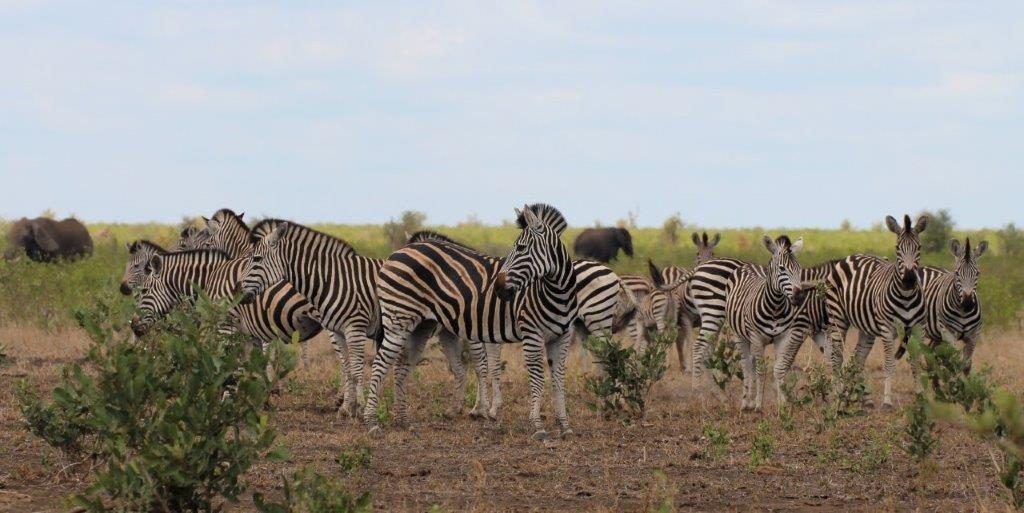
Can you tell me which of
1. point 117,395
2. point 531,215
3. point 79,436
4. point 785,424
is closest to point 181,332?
point 117,395

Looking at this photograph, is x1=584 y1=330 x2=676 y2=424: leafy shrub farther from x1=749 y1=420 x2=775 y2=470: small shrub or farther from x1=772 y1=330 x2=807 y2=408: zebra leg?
x1=749 y1=420 x2=775 y2=470: small shrub

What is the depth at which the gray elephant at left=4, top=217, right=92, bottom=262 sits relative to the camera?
33.7 meters

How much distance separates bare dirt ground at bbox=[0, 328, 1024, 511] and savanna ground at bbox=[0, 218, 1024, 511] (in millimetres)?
18

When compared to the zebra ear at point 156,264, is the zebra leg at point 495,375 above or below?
below

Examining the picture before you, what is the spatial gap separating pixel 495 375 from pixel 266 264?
2561 mm

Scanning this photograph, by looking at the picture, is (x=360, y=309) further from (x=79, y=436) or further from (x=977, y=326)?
(x=977, y=326)

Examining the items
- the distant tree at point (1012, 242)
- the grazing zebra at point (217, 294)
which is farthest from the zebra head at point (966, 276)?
the distant tree at point (1012, 242)

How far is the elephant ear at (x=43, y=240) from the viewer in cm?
3384

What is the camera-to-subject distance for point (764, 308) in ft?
42.9

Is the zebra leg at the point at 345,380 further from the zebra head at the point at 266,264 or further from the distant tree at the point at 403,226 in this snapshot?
the distant tree at the point at 403,226

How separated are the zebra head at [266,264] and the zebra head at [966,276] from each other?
676 cm

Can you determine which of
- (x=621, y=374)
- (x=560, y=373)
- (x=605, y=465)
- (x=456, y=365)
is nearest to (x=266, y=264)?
(x=456, y=365)

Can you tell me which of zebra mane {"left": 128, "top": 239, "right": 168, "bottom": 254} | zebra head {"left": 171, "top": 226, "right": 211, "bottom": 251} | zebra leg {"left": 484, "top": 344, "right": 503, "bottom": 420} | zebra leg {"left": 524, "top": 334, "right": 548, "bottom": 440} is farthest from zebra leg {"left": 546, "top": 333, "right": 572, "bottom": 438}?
zebra head {"left": 171, "top": 226, "right": 211, "bottom": 251}

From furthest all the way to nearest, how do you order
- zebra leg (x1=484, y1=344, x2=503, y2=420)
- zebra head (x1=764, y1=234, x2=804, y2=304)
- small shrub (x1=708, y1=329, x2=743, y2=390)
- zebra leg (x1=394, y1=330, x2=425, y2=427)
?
small shrub (x1=708, y1=329, x2=743, y2=390)
zebra head (x1=764, y1=234, x2=804, y2=304)
zebra leg (x1=484, y1=344, x2=503, y2=420)
zebra leg (x1=394, y1=330, x2=425, y2=427)
